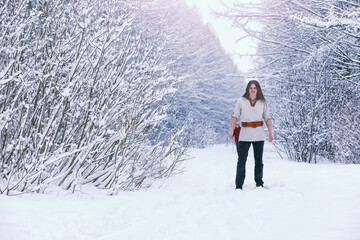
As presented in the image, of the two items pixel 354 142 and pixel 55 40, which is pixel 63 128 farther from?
pixel 354 142

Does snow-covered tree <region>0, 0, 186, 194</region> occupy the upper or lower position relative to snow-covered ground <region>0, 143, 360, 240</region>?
upper

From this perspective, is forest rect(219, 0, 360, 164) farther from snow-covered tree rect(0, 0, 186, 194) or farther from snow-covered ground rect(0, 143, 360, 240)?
snow-covered tree rect(0, 0, 186, 194)

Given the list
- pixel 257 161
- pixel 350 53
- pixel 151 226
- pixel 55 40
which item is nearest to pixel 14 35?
pixel 55 40

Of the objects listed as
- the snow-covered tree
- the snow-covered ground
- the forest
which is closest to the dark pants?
the snow-covered ground

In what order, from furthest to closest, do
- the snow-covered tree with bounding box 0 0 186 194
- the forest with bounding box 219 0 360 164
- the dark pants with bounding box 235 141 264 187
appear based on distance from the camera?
1. the forest with bounding box 219 0 360 164
2. the dark pants with bounding box 235 141 264 187
3. the snow-covered tree with bounding box 0 0 186 194

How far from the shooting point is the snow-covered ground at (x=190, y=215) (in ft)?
7.54

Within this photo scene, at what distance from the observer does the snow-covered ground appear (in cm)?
230

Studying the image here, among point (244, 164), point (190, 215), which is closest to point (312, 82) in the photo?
point (244, 164)

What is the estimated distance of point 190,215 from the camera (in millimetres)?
3102

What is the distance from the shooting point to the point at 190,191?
4613 mm

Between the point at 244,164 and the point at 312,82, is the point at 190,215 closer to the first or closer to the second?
the point at 244,164

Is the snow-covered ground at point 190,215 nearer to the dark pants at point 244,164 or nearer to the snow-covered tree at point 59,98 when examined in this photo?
the snow-covered tree at point 59,98

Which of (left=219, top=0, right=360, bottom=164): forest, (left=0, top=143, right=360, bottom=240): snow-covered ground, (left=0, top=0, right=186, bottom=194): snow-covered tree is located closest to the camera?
(left=0, top=143, right=360, bottom=240): snow-covered ground

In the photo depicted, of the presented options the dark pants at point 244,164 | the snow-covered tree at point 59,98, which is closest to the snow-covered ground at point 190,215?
the snow-covered tree at point 59,98
